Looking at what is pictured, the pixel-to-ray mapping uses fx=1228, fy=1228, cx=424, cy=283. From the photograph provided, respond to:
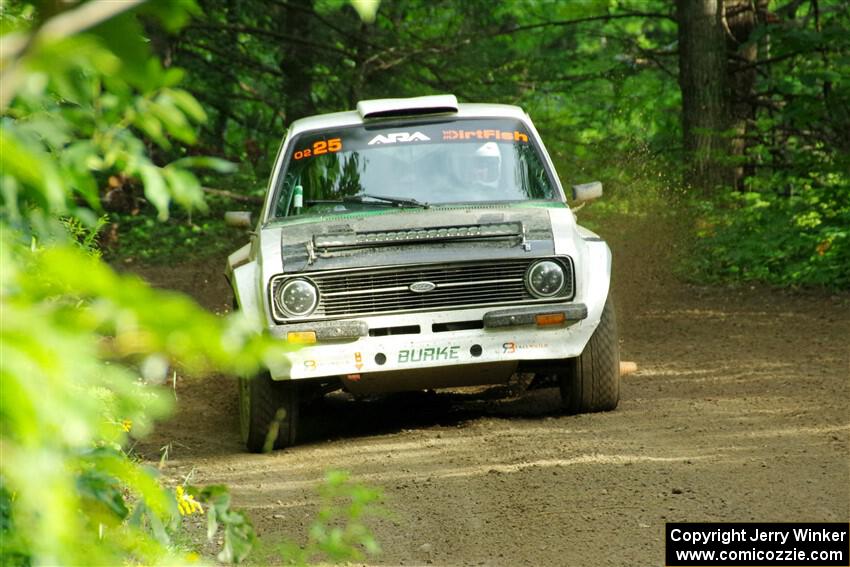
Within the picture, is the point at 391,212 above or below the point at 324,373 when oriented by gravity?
above

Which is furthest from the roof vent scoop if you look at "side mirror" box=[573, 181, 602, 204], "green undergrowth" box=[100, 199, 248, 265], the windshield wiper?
"green undergrowth" box=[100, 199, 248, 265]

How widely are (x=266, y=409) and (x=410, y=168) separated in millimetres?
1940

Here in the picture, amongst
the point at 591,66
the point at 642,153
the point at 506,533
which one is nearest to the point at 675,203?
the point at 642,153

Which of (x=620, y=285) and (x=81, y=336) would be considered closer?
(x=81, y=336)

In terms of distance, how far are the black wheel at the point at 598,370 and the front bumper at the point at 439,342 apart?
236mm

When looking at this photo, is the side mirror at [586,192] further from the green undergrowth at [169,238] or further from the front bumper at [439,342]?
the green undergrowth at [169,238]

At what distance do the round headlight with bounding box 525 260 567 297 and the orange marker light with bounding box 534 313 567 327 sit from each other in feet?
0.48

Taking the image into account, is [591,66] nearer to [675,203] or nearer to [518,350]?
[675,203]

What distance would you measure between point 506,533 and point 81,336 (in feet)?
13.7

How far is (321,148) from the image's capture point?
837 centimetres

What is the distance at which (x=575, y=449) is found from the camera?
6.60 metres

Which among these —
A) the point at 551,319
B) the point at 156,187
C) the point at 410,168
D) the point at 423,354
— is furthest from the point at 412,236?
the point at 156,187

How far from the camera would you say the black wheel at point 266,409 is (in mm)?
7227

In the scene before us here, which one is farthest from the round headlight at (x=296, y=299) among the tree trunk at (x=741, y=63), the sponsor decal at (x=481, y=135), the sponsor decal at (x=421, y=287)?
the tree trunk at (x=741, y=63)
